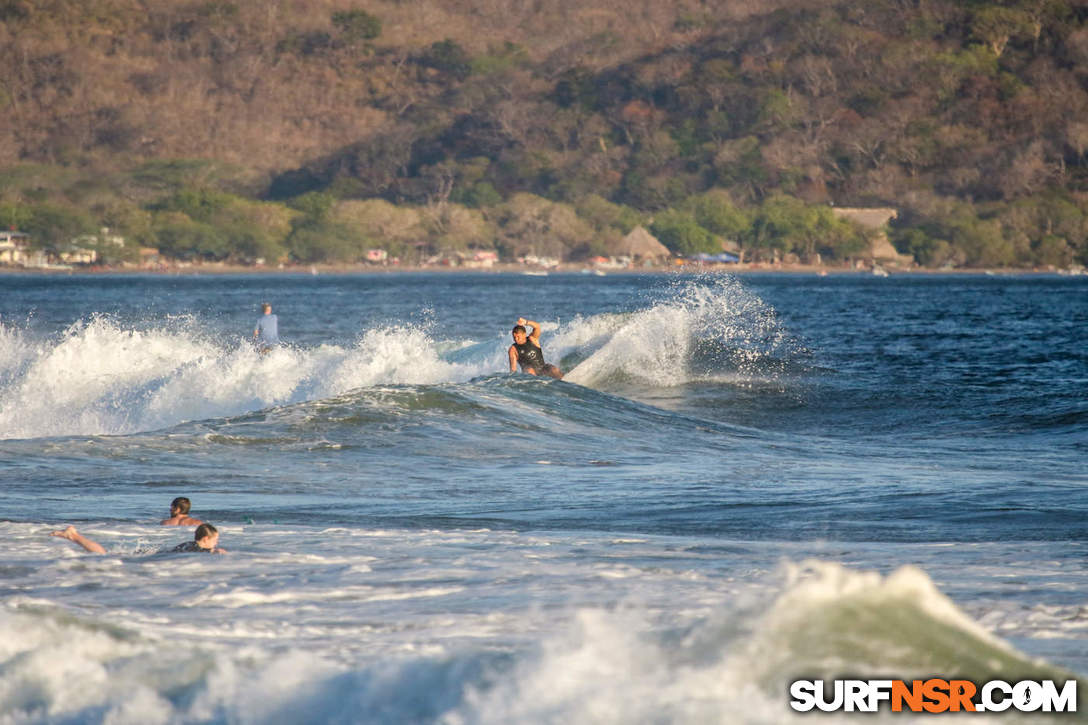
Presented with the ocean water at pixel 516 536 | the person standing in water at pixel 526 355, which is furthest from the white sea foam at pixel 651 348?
the person standing in water at pixel 526 355

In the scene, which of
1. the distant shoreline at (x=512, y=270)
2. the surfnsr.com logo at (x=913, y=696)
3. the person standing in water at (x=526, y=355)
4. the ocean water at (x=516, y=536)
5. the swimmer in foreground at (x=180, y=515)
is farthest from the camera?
the distant shoreline at (x=512, y=270)

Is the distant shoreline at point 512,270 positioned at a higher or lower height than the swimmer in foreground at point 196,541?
higher

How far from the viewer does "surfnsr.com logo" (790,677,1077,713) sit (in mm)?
4648

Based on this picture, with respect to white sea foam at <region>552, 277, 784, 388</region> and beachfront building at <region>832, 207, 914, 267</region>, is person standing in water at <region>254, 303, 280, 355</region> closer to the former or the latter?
white sea foam at <region>552, 277, 784, 388</region>

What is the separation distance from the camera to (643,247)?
166 meters

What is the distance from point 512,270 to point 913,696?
165363mm

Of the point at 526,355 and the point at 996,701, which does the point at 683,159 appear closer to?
the point at 526,355

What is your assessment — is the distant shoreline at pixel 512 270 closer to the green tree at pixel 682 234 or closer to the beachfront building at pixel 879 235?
the beachfront building at pixel 879 235

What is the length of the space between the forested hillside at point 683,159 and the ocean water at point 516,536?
5478 inches

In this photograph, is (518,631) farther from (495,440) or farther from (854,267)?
(854,267)

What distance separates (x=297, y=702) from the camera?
208 inches

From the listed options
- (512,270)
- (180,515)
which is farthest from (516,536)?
(512,270)

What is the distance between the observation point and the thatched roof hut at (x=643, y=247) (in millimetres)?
164375

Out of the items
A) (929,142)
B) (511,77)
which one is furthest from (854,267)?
(511,77)
